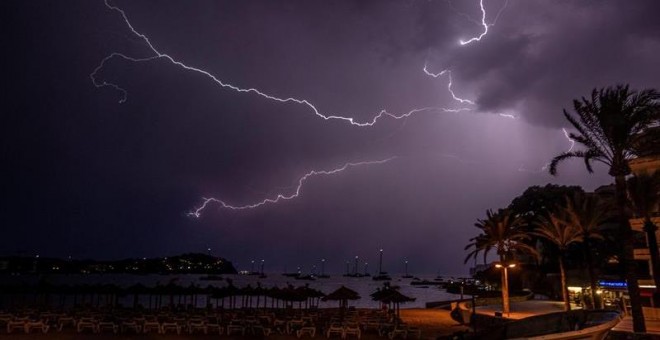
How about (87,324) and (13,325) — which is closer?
(13,325)

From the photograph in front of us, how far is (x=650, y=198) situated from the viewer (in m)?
18.9

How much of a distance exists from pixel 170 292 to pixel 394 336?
16330 mm

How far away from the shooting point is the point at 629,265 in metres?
14.9

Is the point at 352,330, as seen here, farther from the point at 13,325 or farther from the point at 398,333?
the point at 13,325

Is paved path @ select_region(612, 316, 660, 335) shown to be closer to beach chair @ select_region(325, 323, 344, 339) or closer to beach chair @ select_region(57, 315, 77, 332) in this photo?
beach chair @ select_region(325, 323, 344, 339)

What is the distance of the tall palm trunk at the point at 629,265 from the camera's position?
1460 centimetres

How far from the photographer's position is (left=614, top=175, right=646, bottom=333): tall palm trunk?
1460 centimetres

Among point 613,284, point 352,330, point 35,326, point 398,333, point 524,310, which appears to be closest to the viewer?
point 35,326

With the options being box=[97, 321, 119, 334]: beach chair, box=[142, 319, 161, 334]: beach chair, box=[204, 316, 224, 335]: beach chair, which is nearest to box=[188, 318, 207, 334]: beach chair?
box=[204, 316, 224, 335]: beach chair

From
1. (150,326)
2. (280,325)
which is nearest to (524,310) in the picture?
(280,325)

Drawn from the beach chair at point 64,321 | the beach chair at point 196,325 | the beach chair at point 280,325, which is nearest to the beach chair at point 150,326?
the beach chair at point 196,325

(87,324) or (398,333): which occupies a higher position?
(87,324)

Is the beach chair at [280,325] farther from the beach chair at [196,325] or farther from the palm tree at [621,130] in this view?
the palm tree at [621,130]

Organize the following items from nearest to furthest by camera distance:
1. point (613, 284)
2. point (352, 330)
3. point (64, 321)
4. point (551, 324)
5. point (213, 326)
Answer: point (551, 324) → point (352, 330) → point (213, 326) → point (64, 321) → point (613, 284)
